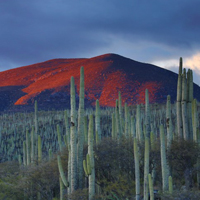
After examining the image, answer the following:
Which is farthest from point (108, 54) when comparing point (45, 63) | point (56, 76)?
point (45, 63)

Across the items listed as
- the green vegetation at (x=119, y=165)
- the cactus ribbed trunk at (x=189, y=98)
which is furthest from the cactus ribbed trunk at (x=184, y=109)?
the cactus ribbed trunk at (x=189, y=98)

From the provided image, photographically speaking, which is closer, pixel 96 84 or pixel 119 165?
pixel 119 165

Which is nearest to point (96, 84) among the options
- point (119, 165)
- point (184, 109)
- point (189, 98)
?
point (189, 98)

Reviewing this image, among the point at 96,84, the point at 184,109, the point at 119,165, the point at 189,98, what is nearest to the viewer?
the point at 119,165

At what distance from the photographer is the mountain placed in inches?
3184

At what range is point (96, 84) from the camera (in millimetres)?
90438

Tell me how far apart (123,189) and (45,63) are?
115 metres

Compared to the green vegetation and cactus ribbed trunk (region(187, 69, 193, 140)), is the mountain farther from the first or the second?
cactus ribbed trunk (region(187, 69, 193, 140))

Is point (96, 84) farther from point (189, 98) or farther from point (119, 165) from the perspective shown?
point (119, 165)

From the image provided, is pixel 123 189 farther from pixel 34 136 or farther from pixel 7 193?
pixel 34 136

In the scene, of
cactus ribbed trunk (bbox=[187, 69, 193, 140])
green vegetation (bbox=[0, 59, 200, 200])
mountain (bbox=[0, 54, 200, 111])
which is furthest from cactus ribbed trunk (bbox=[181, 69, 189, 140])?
mountain (bbox=[0, 54, 200, 111])

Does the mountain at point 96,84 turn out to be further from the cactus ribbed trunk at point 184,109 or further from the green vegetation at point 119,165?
the cactus ribbed trunk at point 184,109

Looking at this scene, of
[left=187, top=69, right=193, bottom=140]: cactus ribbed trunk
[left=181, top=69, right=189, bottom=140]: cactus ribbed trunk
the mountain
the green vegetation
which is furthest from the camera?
the mountain

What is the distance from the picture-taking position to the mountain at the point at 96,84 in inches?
3184
